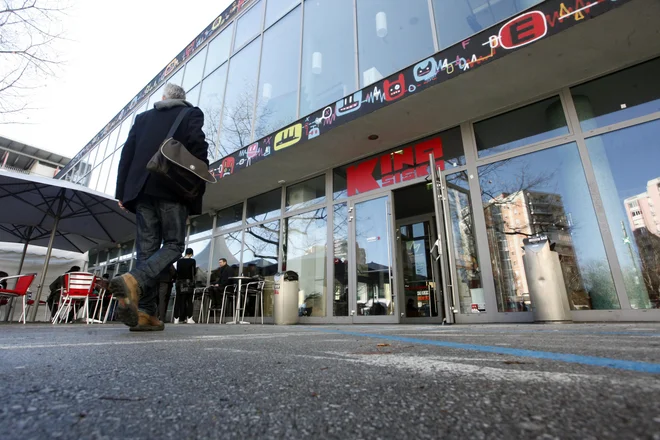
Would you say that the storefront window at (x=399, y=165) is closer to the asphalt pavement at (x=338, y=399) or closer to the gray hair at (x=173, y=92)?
the gray hair at (x=173, y=92)

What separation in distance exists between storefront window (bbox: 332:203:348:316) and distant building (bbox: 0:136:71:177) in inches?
1074

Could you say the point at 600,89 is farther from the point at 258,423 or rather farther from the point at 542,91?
the point at 258,423

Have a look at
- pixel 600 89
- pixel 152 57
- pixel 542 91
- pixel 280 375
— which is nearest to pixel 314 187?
pixel 542 91

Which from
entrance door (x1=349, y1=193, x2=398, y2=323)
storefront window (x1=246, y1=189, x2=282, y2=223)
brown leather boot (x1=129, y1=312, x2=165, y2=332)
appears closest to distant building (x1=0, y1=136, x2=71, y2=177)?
storefront window (x1=246, y1=189, x2=282, y2=223)

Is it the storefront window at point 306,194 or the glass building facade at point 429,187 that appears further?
the storefront window at point 306,194

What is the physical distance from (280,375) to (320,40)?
25.8ft

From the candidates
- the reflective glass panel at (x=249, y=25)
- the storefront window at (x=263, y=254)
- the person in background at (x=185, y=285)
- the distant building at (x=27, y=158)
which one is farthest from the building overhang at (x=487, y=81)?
the distant building at (x=27, y=158)

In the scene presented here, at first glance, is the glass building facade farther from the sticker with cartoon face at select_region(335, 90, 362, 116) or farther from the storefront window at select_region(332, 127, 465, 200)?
the sticker with cartoon face at select_region(335, 90, 362, 116)

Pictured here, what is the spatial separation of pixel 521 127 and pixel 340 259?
3.88 meters

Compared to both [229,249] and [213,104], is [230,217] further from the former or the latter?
[213,104]

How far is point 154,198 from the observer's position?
111 inches

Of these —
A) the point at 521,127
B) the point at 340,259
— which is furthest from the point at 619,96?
the point at 340,259

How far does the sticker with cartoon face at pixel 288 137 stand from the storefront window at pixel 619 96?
4.50m

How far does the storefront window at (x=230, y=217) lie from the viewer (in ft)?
31.5
